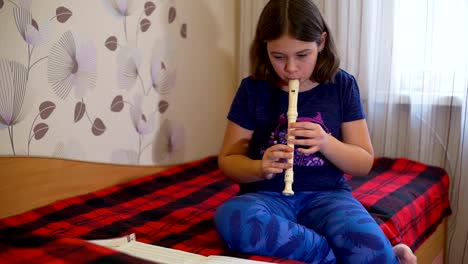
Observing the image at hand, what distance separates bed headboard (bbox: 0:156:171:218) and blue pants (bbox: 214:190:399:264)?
1.80ft

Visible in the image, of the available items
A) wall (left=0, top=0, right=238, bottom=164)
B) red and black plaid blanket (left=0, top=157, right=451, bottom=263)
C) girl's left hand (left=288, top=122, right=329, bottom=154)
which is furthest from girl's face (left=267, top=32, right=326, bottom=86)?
wall (left=0, top=0, right=238, bottom=164)

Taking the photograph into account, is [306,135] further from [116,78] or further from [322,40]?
[116,78]

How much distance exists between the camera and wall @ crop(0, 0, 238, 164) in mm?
1209

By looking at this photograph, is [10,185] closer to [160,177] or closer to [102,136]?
[102,136]

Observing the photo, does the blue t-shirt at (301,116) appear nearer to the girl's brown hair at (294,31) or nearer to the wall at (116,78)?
the girl's brown hair at (294,31)

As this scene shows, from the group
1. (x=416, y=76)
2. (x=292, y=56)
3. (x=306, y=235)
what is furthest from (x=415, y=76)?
(x=306, y=235)

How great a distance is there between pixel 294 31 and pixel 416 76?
29.5 inches

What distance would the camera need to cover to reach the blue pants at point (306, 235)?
89cm

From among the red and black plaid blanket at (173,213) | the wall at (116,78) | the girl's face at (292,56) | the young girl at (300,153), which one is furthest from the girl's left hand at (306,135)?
the wall at (116,78)

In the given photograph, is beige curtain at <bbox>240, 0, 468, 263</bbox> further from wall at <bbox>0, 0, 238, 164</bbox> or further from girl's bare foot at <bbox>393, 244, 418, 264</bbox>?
girl's bare foot at <bbox>393, 244, 418, 264</bbox>

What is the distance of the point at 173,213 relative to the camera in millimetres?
1224

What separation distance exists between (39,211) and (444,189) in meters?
1.19

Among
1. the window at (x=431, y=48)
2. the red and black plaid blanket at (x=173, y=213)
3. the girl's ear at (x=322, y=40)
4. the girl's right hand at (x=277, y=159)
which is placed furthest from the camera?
the window at (x=431, y=48)

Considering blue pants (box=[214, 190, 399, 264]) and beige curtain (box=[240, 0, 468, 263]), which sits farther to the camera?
beige curtain (box=[240, 0, 468, 263])
